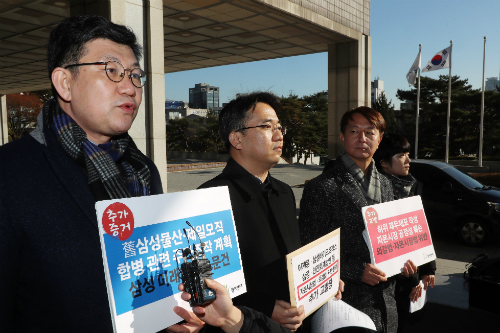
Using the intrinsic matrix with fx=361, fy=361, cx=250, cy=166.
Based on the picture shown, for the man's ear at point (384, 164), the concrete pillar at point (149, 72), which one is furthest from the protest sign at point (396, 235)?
the concrete pillar at point (149, 72)

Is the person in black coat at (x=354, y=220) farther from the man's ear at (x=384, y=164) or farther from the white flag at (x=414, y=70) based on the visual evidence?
the white flag at (x=414, y=70)

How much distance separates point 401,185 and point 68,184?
2.96 metres

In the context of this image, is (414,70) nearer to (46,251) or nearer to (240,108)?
(240,108)

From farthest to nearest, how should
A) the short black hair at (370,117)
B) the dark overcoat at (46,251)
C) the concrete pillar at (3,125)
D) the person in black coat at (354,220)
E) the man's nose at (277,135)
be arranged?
the concrete pillar at (3,125)
the short black hair at (370,117)
the person in black coat at (354,220)
the man's nose at (277,135)
the dark overcoat at (46,251)

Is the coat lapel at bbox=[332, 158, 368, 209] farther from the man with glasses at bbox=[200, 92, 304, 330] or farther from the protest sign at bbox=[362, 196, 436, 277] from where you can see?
the man with glasses at bbox=[200, 92, 304, 330]

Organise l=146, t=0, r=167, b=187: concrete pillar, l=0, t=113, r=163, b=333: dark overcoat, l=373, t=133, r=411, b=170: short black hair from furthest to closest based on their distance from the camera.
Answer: l=146, t=0, r=167, b=187: concrete pillar → l=373, t=133, r=411, b=170: short black hair → l=0, t=113, r=163, b=333: dark overcoat

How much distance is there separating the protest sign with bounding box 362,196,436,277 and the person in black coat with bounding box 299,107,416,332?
0.08 metres

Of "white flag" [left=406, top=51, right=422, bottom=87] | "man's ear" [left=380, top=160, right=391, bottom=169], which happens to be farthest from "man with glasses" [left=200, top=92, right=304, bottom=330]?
"white flag" [left=406, top=51, right=422, bottom=87]

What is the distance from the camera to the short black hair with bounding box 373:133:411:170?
3590mm

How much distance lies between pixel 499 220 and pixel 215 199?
24.5 feet

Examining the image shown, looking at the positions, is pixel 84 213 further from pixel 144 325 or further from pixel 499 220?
pixel 499 220

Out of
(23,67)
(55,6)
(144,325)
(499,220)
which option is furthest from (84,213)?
(23,67)

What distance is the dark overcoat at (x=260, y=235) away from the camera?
5.83 ft

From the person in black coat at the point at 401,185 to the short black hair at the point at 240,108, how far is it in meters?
1.57
